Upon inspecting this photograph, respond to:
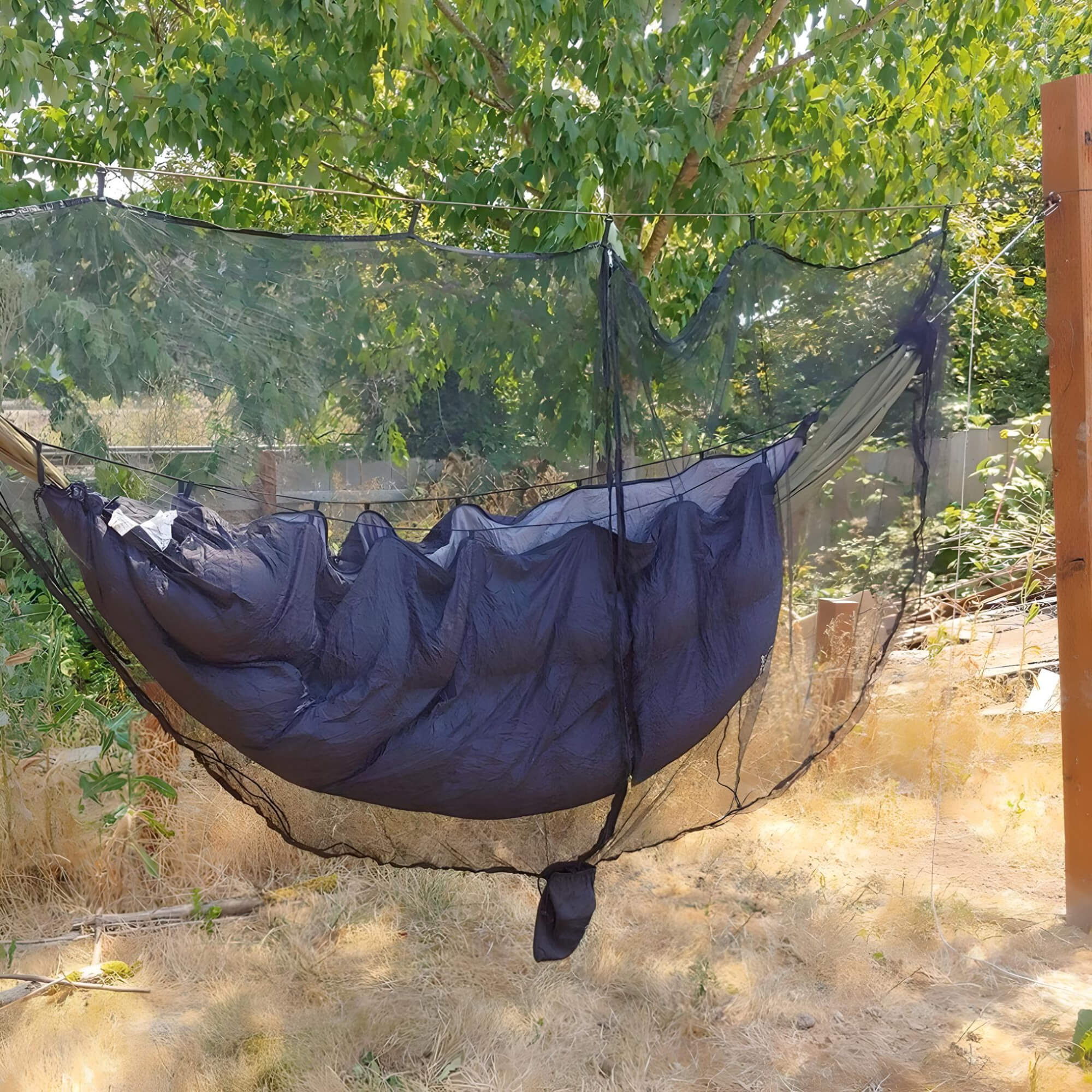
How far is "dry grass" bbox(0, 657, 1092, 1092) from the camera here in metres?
2.15

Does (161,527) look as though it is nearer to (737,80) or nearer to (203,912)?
(203,912)

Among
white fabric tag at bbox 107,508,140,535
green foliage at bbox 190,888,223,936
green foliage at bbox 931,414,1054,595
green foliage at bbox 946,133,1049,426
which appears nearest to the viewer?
A: white fabric tag at bbox 107,508,140,535

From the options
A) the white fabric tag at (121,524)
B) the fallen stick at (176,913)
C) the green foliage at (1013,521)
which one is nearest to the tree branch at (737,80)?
the green foliage at (1013,521)

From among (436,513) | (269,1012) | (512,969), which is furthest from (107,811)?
(436,513)

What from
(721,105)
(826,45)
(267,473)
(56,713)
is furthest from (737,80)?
(56,713)

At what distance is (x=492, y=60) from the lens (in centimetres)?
333

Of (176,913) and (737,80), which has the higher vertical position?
(737,80)

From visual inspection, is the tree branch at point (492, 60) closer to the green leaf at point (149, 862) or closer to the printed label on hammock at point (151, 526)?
the printed label on hammock at point (151, 526)

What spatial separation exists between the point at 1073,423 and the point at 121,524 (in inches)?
86.3

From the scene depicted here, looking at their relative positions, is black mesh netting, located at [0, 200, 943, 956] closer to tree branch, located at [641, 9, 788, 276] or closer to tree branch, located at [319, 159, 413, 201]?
tree branch, located at [641, 9, 788, 276]

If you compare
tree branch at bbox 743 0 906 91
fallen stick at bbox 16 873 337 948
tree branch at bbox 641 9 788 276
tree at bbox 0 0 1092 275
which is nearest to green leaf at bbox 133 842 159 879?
fallen stick at bbox 16 873 337 948

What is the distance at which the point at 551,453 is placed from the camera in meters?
2.20

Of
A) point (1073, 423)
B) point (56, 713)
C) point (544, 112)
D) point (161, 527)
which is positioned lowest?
point (56, 713)

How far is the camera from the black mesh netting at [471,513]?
73.2 inches
